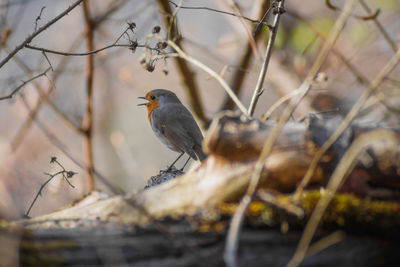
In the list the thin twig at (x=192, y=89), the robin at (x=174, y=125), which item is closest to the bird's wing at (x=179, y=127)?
the robin at (x=174, y=125)

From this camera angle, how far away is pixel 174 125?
3.52 m

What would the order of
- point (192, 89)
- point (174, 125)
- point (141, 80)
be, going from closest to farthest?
point (174, 125) → point (192, 89) → point (141, 80)

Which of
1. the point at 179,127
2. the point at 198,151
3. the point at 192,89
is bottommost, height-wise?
the point at 198,151

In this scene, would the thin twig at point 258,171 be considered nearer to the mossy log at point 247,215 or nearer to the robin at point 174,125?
the mossy log at point 247,215

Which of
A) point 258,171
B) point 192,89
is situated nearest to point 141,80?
point 192,89

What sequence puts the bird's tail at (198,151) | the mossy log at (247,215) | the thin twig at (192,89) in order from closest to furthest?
the mossy log at (247,215), the bird's tail at (198,151), the thin twig at (192,89)

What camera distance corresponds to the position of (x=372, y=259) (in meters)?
1.22

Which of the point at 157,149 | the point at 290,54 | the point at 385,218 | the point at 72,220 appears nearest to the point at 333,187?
the point at 385,218

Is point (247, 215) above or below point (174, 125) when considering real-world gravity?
below

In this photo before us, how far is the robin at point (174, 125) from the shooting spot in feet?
11.1

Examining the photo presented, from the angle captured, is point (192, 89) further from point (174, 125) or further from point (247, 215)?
point (247, 215)

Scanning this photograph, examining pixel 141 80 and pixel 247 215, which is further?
pixel 141 80

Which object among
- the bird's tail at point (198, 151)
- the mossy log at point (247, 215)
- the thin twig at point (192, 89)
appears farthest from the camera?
the thin twig at point (192, 89)

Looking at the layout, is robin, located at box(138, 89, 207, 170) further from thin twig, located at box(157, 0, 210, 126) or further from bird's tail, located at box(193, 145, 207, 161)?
thin twig, located at box(157, 0, 210, 126)
